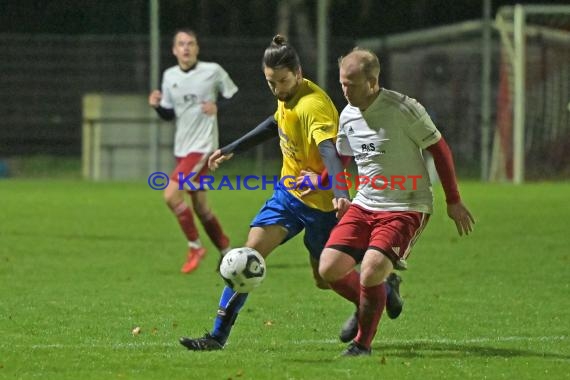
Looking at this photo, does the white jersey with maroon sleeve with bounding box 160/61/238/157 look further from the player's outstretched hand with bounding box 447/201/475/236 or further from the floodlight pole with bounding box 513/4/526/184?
the floodlight pole with bounding box 513/4/526/184

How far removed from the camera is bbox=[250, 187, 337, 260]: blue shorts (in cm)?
775

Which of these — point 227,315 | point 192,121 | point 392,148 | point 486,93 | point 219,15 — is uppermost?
point 219,15

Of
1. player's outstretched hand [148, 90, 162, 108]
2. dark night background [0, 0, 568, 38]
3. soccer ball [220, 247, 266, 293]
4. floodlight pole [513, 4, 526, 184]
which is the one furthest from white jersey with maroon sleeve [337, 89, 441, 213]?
dark night background [0, 0, 568, 38]

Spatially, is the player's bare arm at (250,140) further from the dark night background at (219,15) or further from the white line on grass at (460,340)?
the dark night background at (219,15)

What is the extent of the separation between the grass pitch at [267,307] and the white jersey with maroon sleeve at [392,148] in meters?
0.85

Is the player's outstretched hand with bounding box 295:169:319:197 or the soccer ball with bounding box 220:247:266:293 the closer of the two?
the soccer ball with bounding box 220:247:266:293

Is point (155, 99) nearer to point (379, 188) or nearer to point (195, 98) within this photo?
point (195, 98)

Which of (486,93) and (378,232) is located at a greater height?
(378,232)

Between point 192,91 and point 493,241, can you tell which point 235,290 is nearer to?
point 192,91

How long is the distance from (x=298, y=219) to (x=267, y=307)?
185 centimetres

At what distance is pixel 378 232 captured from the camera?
7.15 metres

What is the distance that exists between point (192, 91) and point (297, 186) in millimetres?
4985

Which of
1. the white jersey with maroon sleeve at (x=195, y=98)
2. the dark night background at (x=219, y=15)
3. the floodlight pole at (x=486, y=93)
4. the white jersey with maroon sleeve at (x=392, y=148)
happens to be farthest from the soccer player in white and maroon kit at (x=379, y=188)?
the dark night background at (x=219, y=15)

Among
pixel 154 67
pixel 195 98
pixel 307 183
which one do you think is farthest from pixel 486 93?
pixel 307 183
